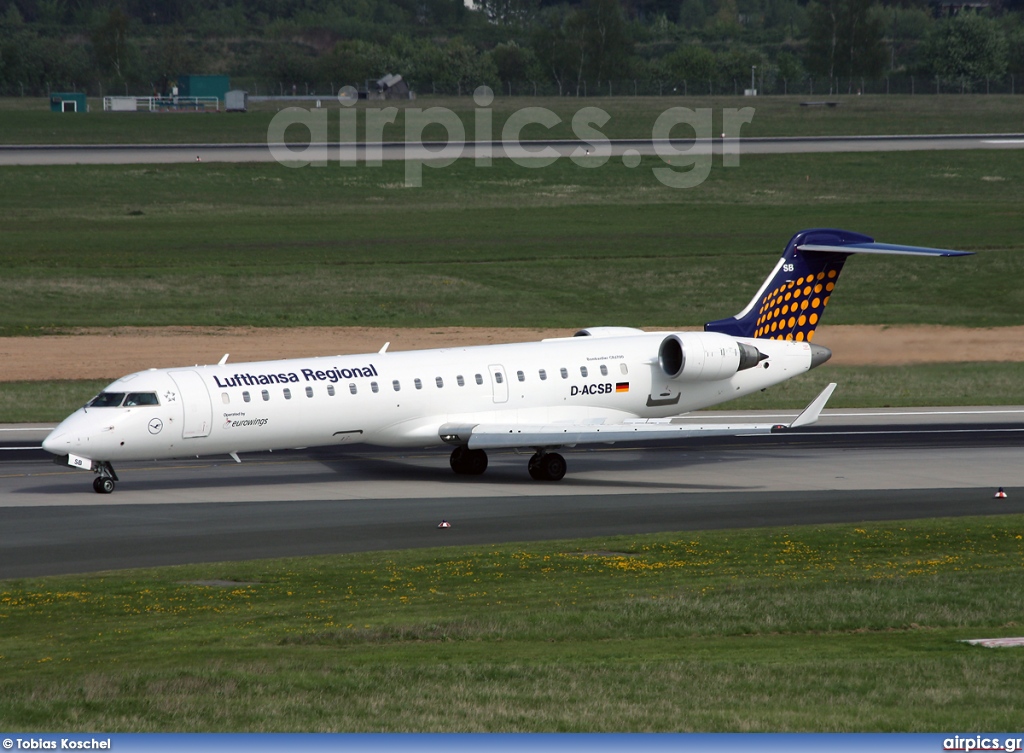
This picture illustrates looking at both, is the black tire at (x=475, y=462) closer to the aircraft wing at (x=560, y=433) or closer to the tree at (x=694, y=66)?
the aircraft wing at (x=560, y=433)

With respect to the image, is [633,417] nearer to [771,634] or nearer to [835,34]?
[771,634]

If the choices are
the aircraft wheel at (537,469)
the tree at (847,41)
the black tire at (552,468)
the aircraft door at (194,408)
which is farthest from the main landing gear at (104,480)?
the tree at (847,41)

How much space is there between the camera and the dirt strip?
52.0 meters

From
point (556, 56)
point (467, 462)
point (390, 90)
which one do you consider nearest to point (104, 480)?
point (467, 462)

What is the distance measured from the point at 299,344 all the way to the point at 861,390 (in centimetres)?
2109

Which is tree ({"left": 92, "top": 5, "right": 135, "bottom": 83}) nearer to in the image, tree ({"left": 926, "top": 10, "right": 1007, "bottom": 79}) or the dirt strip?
tree ({"left": 926, "top": 10, "right": 1007, "bottom": 79})

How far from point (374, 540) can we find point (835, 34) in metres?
146

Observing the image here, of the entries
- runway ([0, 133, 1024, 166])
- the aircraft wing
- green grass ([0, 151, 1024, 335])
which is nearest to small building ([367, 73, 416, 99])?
runway ([0, 133, 1024, 166])

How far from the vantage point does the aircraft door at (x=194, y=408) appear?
31500mm

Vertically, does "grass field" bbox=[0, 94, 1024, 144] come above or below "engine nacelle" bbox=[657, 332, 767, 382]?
above

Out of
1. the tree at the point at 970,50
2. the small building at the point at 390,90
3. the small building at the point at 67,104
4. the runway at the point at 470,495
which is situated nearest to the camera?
the runway at the point at 470,495

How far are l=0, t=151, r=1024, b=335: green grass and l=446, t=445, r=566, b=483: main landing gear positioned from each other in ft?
83.9

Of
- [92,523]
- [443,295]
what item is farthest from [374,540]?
[443,295]

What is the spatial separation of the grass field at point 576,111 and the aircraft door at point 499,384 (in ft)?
257
